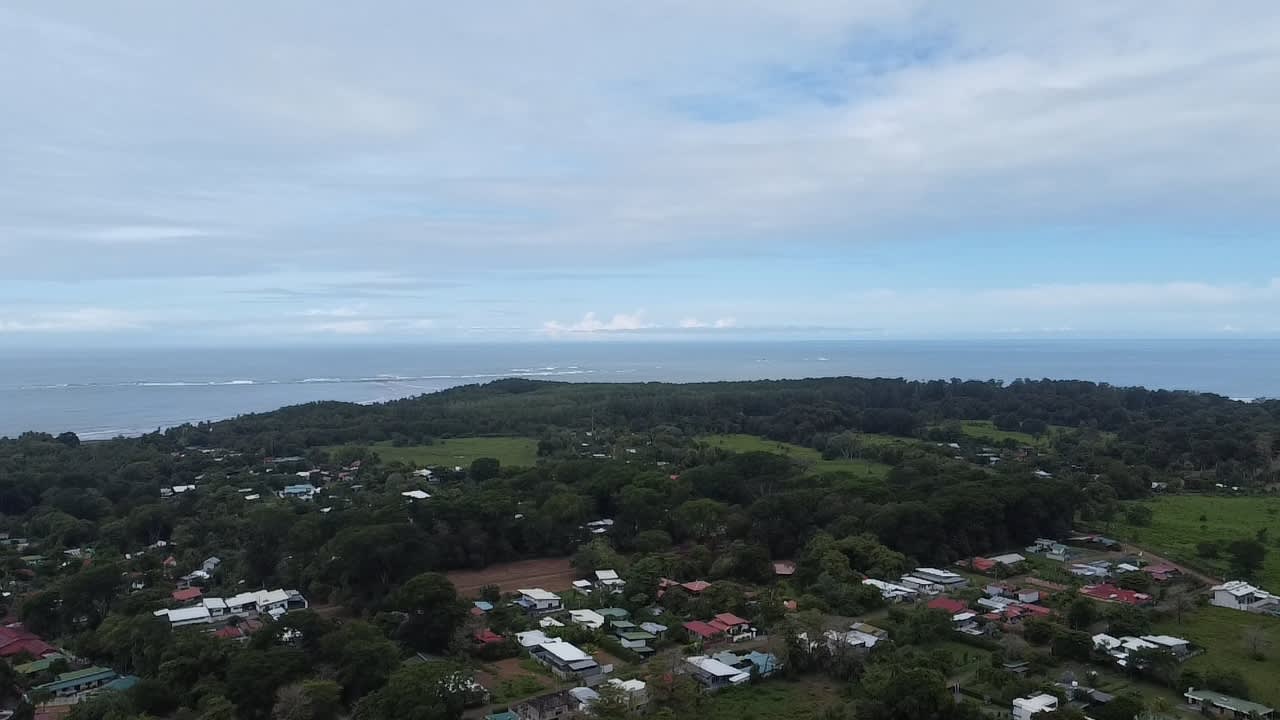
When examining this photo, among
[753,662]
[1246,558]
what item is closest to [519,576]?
[753,662]

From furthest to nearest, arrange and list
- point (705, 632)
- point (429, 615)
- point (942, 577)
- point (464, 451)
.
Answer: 1. point (464, 451)
2. point (942, 577)
3. point (705, 632)
4. point (429, 615)

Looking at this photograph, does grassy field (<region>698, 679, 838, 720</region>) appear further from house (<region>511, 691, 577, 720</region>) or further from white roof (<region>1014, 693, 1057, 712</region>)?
white roof (<region>1014, 693, 1057, 712</region>)

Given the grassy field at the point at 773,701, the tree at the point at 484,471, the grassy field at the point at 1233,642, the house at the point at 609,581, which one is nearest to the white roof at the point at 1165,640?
the grassy field at the point at 1233,642

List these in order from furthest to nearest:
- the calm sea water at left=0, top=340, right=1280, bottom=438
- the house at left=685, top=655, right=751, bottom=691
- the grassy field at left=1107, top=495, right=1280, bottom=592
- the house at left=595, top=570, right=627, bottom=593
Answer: the calm sea water at left=0, top=340, right=1280, bottom=438 → the grassy field at left=1107, top=495, right=1280, bottom=592 → the house at left=595, top=570, right=627, bottom=593 → the house at left=685, top=655, right=751, bottom=691

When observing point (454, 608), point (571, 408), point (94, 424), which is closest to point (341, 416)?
point (571, 408)

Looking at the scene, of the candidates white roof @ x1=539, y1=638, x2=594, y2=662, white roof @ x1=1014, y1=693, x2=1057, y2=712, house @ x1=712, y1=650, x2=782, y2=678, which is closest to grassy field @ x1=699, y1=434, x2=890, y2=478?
house @ x1=712, y1=650, x2=782, y2=678

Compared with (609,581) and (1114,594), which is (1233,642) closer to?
(1114,594)

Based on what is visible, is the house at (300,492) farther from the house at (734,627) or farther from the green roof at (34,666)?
the house at (734,627)
